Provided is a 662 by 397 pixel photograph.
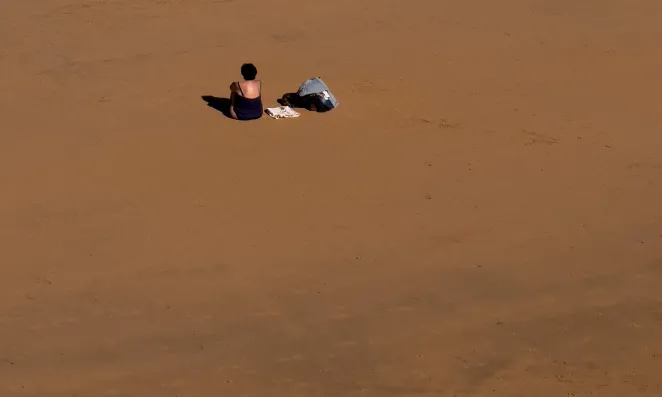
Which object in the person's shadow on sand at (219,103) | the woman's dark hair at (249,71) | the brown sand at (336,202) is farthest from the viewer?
the person's shadow on sand at (219,103)

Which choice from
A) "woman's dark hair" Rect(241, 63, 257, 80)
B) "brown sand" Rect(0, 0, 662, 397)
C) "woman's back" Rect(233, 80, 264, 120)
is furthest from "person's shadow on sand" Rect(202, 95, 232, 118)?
"woman's dark hair" Rect(241, 63, 257, 80)

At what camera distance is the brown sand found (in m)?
7.82

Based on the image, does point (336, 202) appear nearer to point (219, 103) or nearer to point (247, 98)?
point (247, 98)

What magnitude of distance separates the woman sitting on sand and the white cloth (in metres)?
0.13

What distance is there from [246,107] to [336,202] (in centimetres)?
171

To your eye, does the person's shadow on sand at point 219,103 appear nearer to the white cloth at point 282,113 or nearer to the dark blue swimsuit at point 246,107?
the dark blue swimsuit at point 246,107

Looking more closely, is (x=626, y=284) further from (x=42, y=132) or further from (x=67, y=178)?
(x=42, y=132)

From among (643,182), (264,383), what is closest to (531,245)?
(643,182)

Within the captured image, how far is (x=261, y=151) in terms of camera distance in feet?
33.6

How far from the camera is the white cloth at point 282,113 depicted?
1074 centimetres

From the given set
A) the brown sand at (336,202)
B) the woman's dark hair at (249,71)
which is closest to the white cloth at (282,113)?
the brown sand at (336,202)

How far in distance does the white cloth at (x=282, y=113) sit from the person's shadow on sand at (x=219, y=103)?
1.50ft

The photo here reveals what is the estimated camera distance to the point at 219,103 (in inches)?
438

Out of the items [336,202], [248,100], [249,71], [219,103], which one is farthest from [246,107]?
[336,202]
